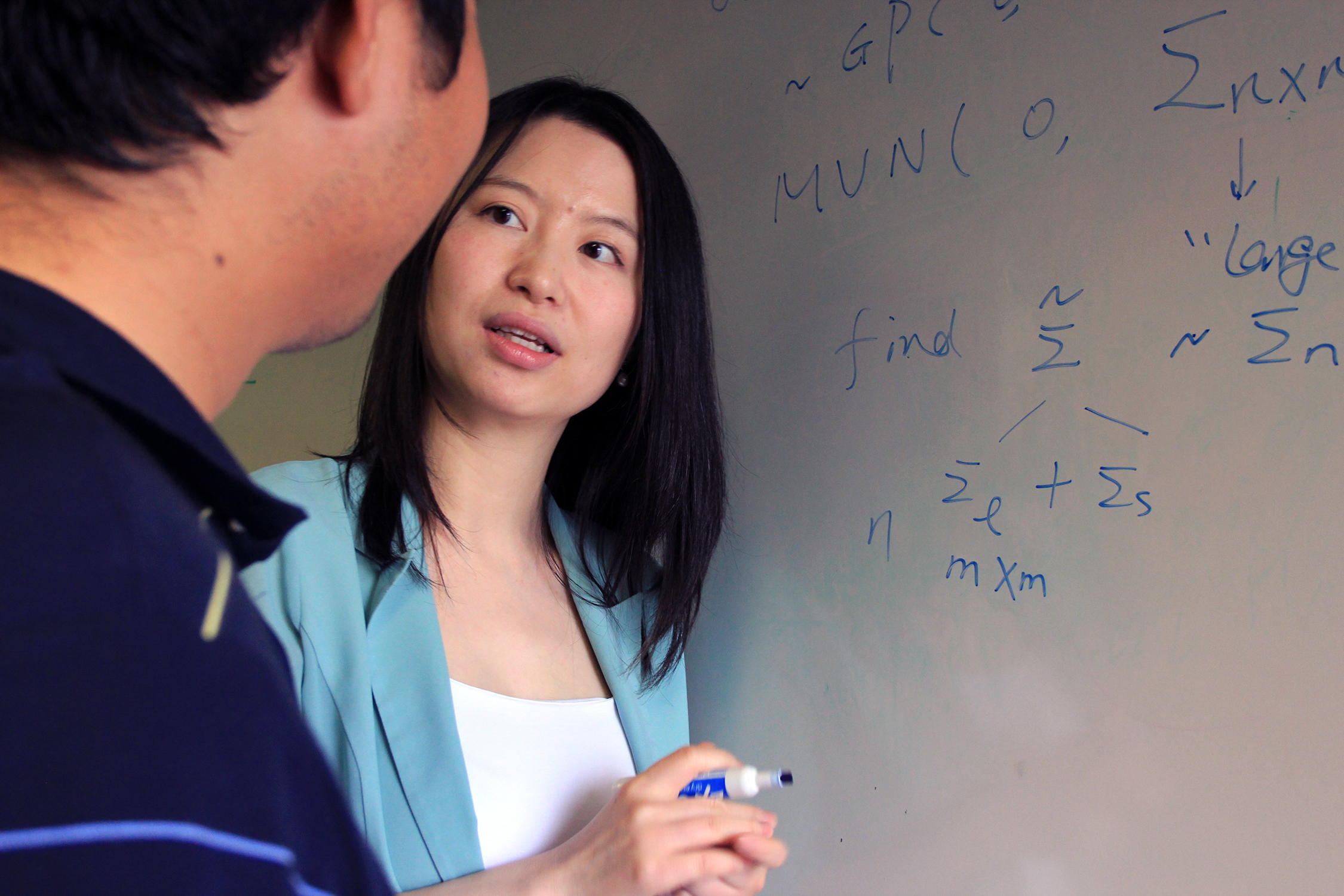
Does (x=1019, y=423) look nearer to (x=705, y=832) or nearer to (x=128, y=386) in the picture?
(x=705, y=832)

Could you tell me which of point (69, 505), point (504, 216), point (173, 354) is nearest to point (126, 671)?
point (69, 505)

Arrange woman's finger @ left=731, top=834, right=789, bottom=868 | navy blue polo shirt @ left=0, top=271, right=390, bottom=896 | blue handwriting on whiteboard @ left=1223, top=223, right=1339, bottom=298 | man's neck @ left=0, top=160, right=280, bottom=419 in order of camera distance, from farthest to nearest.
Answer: woman's finger @ left=731, top=834, right=789, bottom=868 → blue handwriting on whiteboard @ left=1223, top=223, right=1339, bottom=298 → man's neck @ left=0, top=160, right=280, bottom=419 → navy blue polo shirt @ left=0, top=271, right=390, bottom=896

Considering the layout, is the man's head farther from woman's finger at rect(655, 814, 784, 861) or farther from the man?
woman's finger at rect(655, 814, 784, 861)

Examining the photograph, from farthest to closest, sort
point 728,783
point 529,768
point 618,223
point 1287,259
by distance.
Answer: point 618,223
point 529,768
point 728,783
point 1287,259

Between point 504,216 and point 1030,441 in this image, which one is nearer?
point 1030,441

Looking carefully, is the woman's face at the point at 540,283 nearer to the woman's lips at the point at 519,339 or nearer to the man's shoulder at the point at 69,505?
the woman's lips at the point at 519,339

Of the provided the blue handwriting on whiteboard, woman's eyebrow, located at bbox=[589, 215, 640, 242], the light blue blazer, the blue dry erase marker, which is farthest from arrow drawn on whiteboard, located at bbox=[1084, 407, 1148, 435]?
the light blue blazer

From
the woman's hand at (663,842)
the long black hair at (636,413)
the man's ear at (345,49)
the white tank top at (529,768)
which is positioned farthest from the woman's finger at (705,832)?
the man's ear at (345,49)

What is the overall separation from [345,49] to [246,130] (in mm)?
62

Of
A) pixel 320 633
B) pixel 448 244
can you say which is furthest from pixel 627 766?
pixel 448 244

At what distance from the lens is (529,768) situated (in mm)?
981

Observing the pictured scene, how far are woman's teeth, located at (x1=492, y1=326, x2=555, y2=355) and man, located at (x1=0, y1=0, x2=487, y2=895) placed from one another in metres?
0.48

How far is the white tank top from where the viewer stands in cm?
94

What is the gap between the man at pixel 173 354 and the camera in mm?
264
